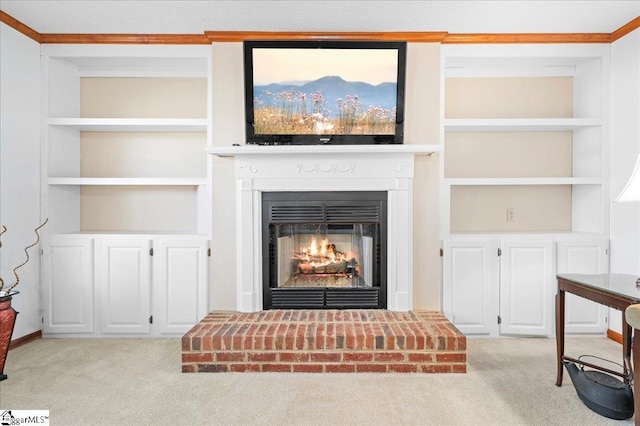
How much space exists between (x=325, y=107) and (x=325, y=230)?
991 millimetres

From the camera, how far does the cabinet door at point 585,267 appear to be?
3.09 m

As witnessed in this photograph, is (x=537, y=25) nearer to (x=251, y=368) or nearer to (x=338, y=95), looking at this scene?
(x=338, y=95)

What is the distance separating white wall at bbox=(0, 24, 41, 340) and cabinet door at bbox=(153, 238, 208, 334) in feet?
3.22

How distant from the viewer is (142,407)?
2061mm

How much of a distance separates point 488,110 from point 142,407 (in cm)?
354

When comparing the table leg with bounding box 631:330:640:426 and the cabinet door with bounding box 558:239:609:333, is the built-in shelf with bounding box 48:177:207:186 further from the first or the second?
the cabinet door with bounding box 558:239:609:333

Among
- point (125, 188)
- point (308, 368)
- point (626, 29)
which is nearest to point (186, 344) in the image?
point (308, 368)

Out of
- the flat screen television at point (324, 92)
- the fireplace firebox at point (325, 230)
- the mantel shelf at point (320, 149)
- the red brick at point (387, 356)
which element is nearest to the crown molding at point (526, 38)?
the flat screen television at point (324, 92)

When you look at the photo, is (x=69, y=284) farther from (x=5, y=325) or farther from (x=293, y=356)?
(x=293, y=356)

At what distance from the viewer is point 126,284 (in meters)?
3.10

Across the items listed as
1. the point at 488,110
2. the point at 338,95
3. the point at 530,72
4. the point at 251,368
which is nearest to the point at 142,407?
the point at 251,368

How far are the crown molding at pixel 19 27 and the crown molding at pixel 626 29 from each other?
4.67 meters

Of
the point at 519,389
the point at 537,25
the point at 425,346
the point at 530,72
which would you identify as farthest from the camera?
the point at 530,72

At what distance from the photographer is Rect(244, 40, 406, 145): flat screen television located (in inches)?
114
